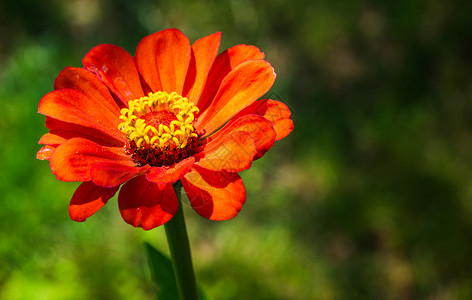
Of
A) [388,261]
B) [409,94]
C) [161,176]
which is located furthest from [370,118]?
[161,176]

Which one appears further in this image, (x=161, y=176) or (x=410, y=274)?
(x=410, y=274)

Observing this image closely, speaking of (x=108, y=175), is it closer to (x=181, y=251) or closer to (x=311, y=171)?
(x=181, y=251)

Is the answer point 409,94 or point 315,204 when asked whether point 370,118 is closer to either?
point 409,94

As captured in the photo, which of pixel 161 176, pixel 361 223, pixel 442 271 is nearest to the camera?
pixel 161 176

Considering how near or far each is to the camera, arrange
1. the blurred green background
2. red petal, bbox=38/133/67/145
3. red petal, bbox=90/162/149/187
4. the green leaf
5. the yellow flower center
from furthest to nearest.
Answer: the blurred green background, the green leaf, the yellow flower center, red petal, bbox=38/133/67/145, red petal, bbox=90/162/149/187

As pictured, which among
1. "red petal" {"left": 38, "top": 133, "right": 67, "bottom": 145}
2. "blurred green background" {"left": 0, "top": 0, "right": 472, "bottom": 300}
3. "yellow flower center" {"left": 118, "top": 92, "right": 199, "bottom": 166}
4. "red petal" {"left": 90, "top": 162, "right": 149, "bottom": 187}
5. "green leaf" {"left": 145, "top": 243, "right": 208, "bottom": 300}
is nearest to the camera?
"red petal" {"left": 90, "top": 162, "right": 149, "bottom": 187}

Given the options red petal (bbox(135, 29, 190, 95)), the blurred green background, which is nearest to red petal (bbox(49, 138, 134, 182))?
red petal (bbox(135, 29, 190, 95))

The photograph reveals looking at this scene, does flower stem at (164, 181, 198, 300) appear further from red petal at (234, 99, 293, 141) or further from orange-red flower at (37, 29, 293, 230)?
red petal at (234, 99, 293, 141)
